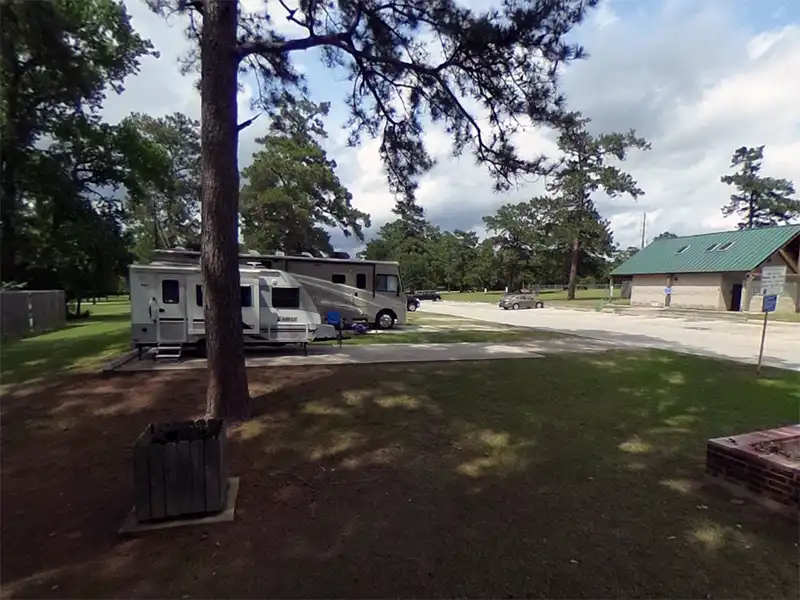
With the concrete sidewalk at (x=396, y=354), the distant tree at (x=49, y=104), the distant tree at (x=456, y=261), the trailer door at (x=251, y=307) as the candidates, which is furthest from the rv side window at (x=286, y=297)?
the distant tree at (x=456, y=261)

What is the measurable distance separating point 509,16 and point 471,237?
77.7 m

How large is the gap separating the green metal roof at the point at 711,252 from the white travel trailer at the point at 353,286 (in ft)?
84.1

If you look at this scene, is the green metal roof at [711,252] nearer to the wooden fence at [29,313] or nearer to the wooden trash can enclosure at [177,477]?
the wooden trash can enclosure at [177,477]

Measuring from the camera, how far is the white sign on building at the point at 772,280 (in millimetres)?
9102

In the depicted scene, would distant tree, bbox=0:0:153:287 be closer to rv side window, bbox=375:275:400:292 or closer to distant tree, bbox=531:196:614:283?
rv side window, bbox=375:275:400:292

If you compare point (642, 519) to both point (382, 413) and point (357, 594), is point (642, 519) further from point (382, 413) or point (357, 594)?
point (382, 413)

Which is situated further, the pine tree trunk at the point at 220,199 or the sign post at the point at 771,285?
the sign post at the point at 771,285

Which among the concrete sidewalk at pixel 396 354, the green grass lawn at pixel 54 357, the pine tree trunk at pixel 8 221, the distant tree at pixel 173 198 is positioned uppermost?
the distant tree at pixel 173 198

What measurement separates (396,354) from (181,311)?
4644 millimetres

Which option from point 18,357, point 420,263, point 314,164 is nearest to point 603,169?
point 314,164

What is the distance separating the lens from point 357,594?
8.45 feet

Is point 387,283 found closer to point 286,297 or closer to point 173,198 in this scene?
point 286,297

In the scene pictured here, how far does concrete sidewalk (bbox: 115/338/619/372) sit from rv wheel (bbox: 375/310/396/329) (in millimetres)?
4996

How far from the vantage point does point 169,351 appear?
31.0 feet
